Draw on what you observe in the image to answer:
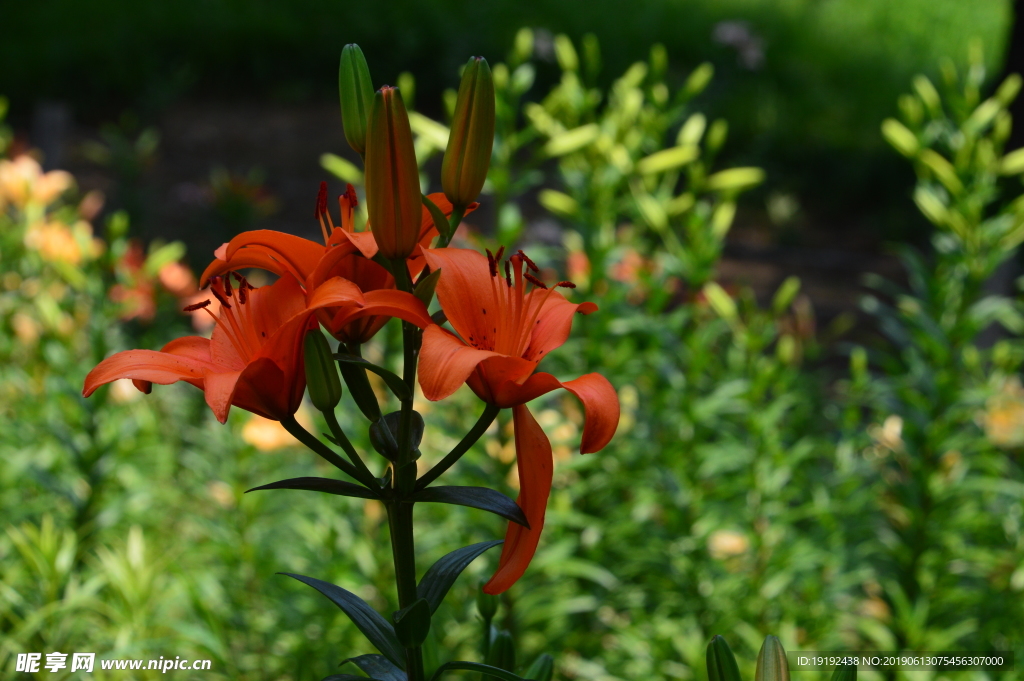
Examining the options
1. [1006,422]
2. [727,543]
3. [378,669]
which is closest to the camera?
[378,669]

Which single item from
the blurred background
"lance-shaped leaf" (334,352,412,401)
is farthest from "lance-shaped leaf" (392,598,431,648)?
the blurred background

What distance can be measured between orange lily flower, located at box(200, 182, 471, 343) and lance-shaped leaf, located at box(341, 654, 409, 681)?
0.69ft

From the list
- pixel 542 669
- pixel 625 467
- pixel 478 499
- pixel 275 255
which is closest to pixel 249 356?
pixel 275 255

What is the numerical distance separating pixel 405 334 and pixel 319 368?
6cm

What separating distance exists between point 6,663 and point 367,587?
0.62 metres

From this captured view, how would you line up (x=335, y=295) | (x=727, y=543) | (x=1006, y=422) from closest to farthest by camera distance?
1. (x=335, y=295)
2. (x=727, y=543)
3. (x=1006, y=422)

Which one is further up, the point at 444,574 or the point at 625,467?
the point at 625,467

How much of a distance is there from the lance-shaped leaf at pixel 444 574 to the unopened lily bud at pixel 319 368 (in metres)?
0.13

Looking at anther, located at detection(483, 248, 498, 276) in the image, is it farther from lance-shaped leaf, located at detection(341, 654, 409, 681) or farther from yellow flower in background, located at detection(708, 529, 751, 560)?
yellow flower in background, located at detection(708, 529, 751, 560)

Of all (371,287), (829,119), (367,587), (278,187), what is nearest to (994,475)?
(367,587)

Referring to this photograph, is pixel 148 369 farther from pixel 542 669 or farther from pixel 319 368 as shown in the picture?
pixel 542 669

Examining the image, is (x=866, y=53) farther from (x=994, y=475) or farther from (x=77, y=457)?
(x=77, y=457)

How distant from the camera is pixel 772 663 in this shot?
489mm

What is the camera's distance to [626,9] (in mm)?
6746
